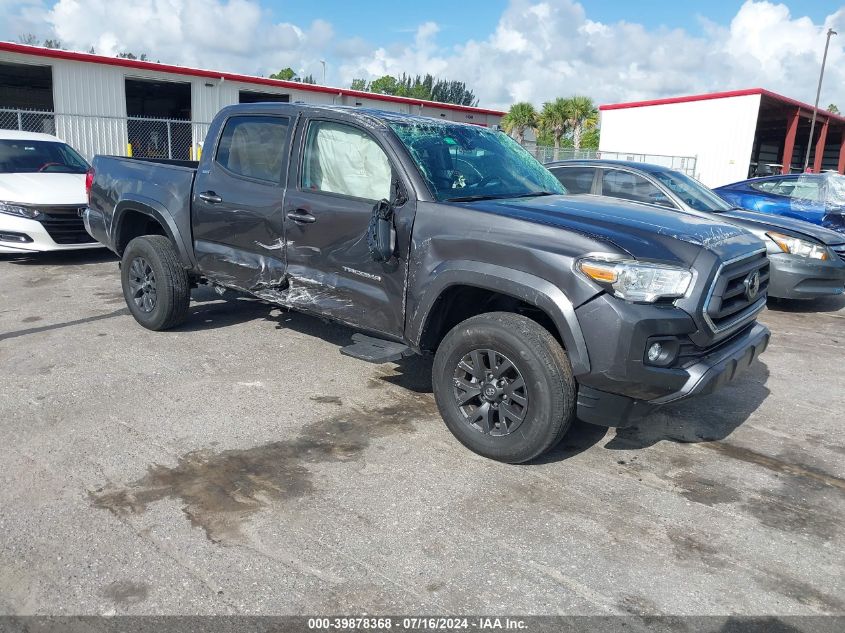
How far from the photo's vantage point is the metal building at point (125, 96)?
2011cm

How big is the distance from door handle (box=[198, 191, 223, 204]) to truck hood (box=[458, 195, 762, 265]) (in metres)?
2.16

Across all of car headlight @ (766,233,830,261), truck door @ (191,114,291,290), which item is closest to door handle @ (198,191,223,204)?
truck door @ (191,114,291,290)

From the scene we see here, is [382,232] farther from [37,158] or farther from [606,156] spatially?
[606,156]

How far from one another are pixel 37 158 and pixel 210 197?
6274 mm

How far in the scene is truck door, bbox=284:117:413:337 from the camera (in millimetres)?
4301

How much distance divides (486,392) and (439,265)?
77 cm

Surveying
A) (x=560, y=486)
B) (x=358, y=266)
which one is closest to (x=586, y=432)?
(x=560, y=486)

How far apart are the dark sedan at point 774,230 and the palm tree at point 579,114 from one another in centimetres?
3480

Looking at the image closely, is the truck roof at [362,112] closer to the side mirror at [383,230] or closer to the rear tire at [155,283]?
the side mirror at [383,230]

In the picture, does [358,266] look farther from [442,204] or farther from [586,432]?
[586,432]

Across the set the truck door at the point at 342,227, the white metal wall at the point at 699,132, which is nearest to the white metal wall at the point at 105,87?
the white metal wall at the point at 699,132

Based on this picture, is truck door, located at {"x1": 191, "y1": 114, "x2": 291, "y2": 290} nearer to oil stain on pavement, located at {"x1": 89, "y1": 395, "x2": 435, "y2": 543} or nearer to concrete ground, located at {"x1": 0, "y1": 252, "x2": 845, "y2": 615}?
concrete ground, located at {"x1": 0, "y1": 252, "x2": 845, "y2": 615}

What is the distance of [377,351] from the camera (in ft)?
14.1

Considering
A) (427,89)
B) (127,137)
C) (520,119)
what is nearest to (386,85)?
(427,89)
